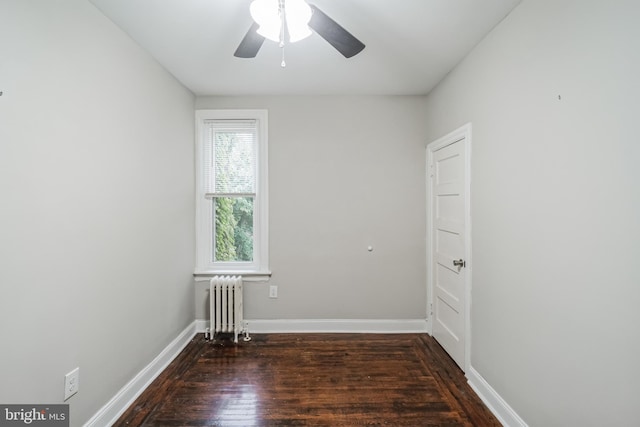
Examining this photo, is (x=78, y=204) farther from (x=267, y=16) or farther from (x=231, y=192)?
(x=231, y=192)

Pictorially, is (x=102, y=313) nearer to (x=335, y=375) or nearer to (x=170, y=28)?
(x=335, y=375)

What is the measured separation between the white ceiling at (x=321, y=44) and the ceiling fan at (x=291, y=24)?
0.24m

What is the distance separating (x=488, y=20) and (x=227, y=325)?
3.31 m

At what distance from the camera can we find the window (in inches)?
119

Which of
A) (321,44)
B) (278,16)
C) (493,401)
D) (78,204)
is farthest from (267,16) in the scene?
(493,401)

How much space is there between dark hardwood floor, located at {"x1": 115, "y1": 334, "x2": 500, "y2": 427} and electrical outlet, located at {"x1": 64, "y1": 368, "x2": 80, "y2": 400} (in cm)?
46

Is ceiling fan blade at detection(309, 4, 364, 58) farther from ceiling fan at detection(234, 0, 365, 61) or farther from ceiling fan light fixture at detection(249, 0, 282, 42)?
ceiling fan light fixture at detection(249, 0, 282, 42)

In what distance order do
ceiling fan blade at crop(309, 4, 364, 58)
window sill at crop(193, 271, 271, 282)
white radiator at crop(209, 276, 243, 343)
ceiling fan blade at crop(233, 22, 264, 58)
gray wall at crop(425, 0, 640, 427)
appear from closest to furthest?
gray wall at crop(425, 0, 640, 427) < ceiling fan blade at crop(309, 4, 364, 58) < ceiling fan blade at crop(233, 22, 264, 58) < white radiator at crop(209, 276, 243, 343) < window sill at crop(193, 271, 271, 282)

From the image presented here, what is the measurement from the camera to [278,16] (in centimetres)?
136

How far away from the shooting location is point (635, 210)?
1.04m

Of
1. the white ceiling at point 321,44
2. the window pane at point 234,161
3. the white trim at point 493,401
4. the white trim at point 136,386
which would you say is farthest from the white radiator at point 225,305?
the white trim at point 493,401

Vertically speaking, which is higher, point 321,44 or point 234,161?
point 321,44

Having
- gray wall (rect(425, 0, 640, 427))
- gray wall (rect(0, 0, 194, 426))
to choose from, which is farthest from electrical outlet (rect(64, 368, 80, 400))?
gray wall (rect(425, 0, 640, 427))

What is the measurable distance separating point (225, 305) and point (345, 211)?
158 centimetres
